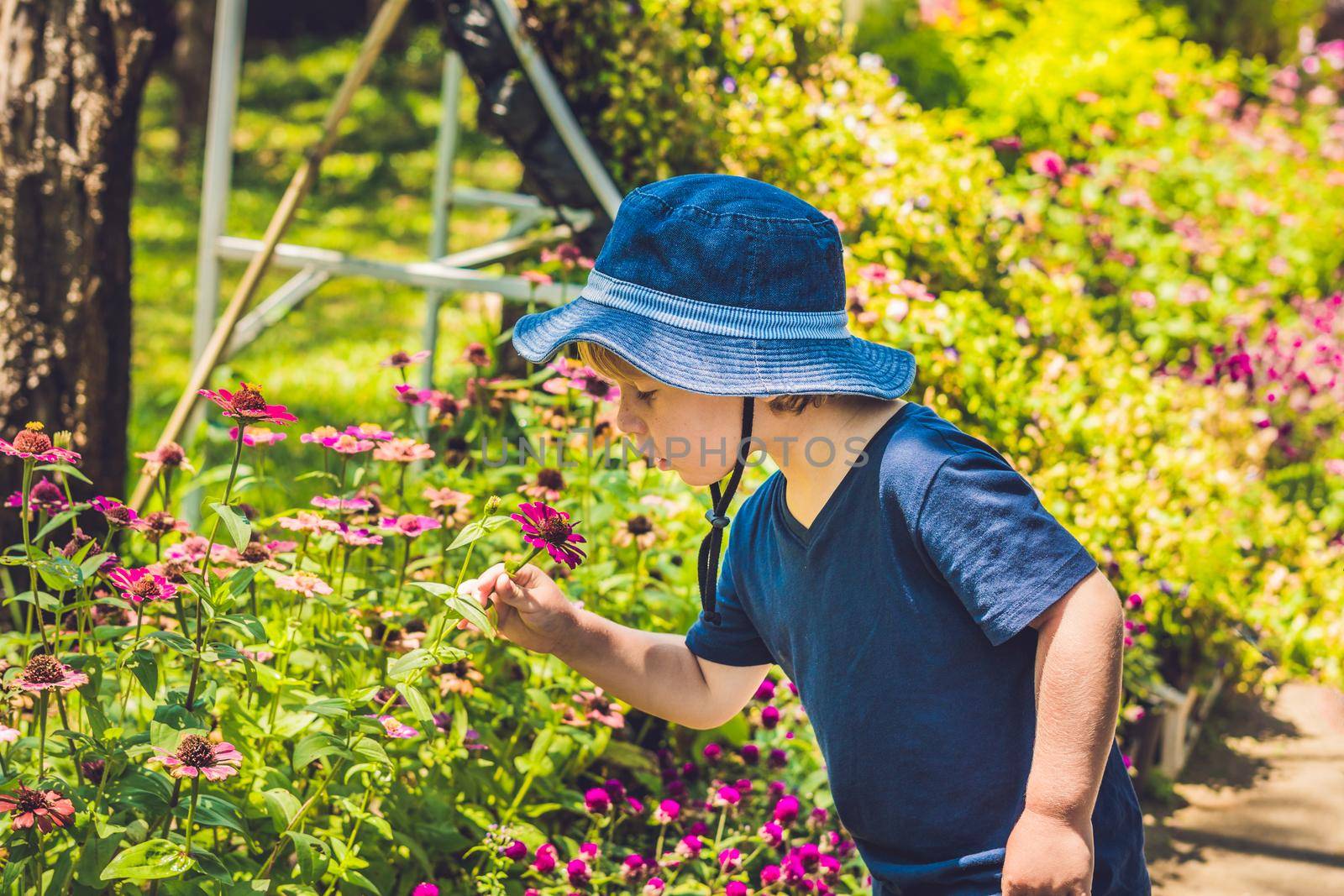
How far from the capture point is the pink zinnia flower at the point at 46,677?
1521 millimetres

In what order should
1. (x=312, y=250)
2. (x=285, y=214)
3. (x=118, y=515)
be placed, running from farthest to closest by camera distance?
(x=312, y=250), (x=285, y=214), (x=118, y=515)

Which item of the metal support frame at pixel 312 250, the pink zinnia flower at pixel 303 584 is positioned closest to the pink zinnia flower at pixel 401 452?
the pink zinnia flower at pixel 303 584

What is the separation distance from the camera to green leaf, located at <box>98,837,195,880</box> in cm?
152

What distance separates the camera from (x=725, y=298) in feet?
4.96

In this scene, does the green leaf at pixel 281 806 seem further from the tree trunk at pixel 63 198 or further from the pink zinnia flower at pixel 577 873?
the tree trunk at pixel 63 198

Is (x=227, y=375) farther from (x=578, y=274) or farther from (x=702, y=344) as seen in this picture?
(x=702, y=344)

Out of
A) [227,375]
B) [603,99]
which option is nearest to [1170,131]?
[603,99]

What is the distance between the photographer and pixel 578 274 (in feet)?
11.1

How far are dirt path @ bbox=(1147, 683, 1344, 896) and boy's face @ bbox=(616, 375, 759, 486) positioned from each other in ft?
6.58

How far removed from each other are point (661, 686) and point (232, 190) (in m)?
9.29

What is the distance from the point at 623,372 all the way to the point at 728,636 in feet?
1.57

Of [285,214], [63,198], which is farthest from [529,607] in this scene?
[63,198]

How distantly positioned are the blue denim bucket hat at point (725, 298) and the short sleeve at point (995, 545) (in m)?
0.15

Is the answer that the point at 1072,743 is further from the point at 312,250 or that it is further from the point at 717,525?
the point at 312,250
